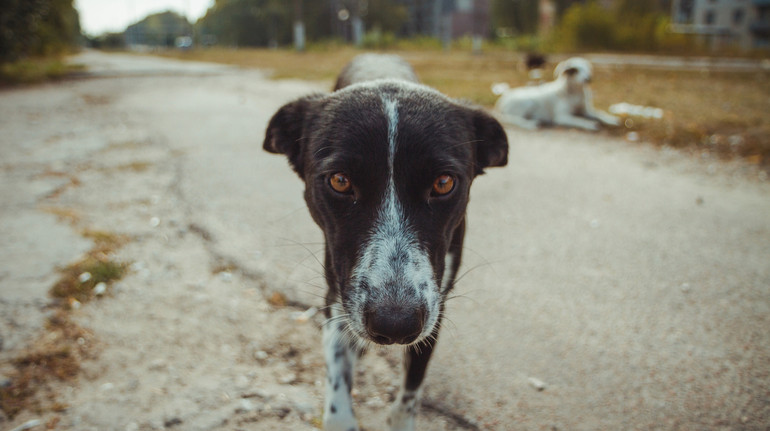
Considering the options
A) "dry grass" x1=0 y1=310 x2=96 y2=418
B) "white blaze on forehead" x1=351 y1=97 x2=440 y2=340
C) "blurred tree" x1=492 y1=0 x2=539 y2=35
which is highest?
"blurred tree" x1=492 y1=0 x2=539 y2=35

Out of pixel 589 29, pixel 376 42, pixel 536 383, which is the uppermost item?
pixel 376 42

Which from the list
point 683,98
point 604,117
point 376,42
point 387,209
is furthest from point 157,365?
point 376,42

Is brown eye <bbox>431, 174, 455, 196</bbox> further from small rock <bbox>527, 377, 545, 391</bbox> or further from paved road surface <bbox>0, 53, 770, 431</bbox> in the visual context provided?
small rock <bbox>527, 377, 545, 391</bbox>

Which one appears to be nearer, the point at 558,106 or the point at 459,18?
the point at 558,106

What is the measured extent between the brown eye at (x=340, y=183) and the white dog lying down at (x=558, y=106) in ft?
20.8

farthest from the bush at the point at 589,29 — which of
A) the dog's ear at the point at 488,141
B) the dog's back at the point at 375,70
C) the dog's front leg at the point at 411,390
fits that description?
the dog's front leg at the point at 411,390

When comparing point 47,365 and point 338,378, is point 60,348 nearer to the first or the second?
point 47,365

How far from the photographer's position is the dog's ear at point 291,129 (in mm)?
2309

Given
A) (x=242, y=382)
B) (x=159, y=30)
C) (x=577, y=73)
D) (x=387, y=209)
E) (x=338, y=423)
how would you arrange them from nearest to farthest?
(x=387, y=209), (x=338, y=423), (x=242, y=382), (x=577, y=73), (x=159, y=30)

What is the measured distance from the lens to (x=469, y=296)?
3.08m

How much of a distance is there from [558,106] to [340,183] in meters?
6.79

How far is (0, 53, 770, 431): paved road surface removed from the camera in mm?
2215

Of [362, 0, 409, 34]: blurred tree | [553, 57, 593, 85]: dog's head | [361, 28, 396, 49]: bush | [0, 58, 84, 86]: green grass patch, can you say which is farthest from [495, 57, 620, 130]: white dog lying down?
[362, 0, 409, 34]: blurred tree

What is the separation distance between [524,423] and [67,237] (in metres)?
3.43
